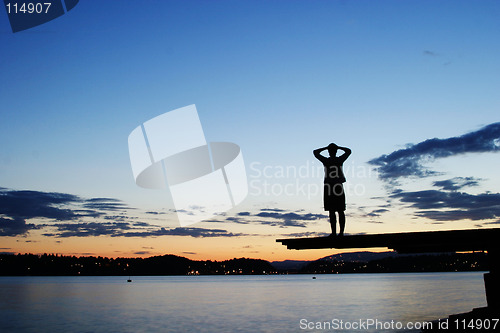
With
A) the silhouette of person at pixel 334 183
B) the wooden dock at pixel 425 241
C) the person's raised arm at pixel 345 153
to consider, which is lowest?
the wooden dock at pixel 425 241

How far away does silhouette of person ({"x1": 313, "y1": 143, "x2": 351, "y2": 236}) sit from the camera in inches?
433

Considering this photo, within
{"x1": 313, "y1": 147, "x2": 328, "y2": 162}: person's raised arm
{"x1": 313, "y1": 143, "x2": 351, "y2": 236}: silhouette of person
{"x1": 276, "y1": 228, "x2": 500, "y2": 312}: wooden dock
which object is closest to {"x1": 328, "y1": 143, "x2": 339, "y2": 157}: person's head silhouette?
{"x1": 313, "y1": 143, "x2": 351, "y2": 236}: silhouette of person

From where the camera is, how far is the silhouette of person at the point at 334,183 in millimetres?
11008

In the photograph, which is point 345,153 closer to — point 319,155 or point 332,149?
point 332,149

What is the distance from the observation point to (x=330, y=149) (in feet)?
36.7

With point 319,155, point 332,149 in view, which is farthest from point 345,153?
point 319,155

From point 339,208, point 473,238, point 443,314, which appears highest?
point 339,208

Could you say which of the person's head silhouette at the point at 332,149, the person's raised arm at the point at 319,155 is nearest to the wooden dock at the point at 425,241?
the person's raised arm at the point at 319,155

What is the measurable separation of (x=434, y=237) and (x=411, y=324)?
29.1 m

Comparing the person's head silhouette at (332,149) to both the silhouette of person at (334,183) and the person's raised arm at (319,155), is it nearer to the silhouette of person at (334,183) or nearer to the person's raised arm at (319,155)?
the silhouette of person at (334,183)

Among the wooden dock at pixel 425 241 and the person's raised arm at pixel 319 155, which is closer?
the wooden dock at pixel 425 241

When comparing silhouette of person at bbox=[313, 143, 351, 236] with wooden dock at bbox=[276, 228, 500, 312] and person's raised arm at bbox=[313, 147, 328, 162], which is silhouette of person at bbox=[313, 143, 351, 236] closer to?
person's raised arm at bbox=[313, 147, 328, 162]

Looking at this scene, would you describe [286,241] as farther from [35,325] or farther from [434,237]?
[35,325]

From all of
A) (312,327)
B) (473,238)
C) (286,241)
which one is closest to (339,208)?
(286,241)
